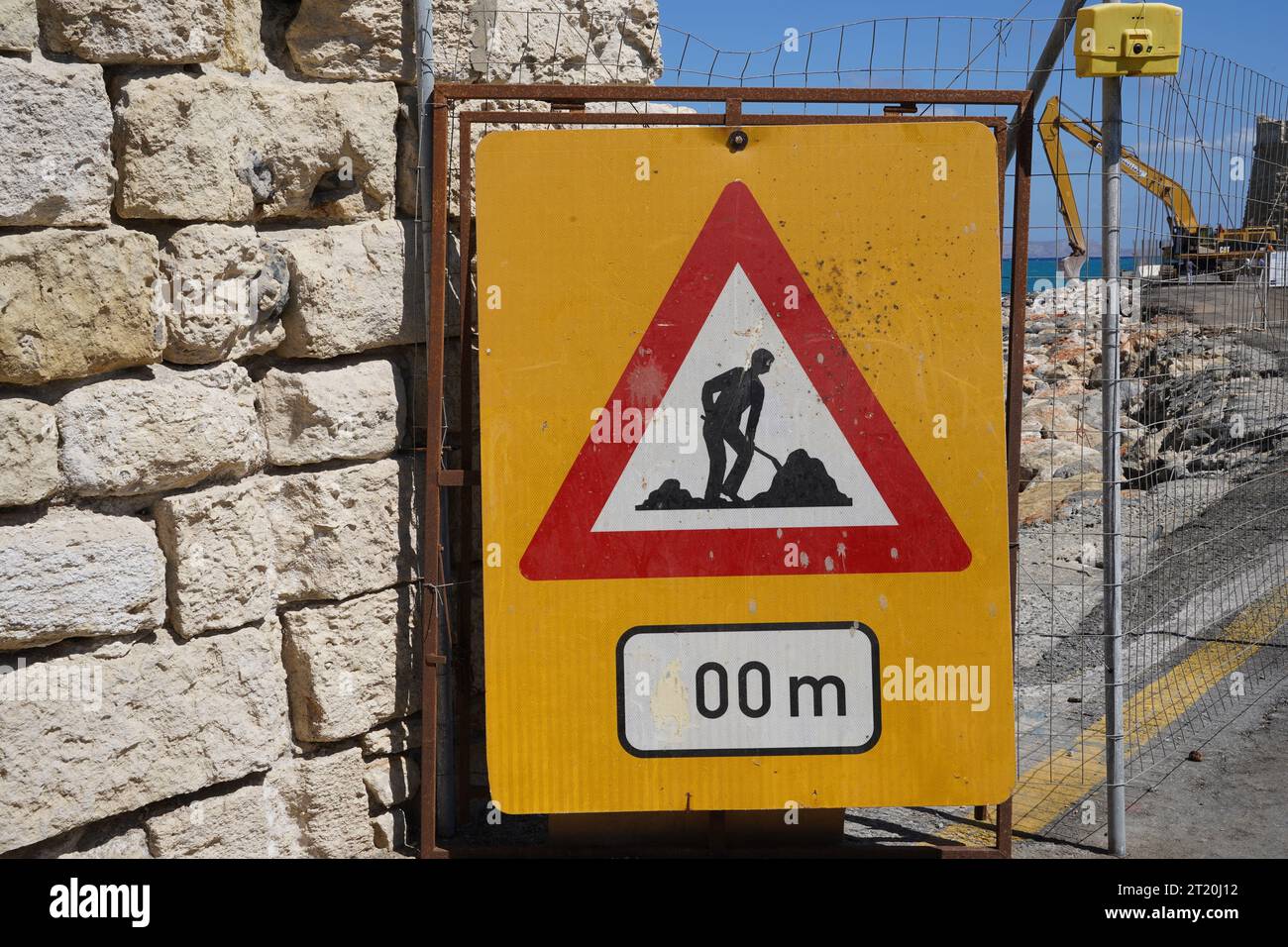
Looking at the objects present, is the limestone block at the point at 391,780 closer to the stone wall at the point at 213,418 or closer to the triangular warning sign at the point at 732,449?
the stone wall at the point at 213,418

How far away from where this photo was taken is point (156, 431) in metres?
2.63

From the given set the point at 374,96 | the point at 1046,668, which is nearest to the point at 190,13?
the point at 374,96

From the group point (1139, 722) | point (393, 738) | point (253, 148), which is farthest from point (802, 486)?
point (1139, 722)

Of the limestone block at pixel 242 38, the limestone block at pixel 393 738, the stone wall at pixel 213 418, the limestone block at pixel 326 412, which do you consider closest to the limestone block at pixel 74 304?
the stone wall at pixel 213 418

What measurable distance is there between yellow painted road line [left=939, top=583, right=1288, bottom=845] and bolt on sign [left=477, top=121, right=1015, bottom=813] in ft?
2.50

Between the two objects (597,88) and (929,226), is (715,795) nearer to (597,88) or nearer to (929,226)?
(929,226)

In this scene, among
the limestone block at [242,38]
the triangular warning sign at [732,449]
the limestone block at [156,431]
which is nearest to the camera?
the limestone block at [156,431]

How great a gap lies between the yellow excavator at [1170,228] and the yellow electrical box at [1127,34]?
19 cm

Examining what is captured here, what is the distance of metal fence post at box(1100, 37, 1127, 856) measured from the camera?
3.20 metres

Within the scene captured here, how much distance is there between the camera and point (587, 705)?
293 cm

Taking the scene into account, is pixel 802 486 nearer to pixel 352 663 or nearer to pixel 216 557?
pixel 352 663

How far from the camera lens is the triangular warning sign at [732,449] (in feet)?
9.59

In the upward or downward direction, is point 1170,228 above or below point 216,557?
above

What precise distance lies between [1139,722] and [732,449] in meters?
2.30
